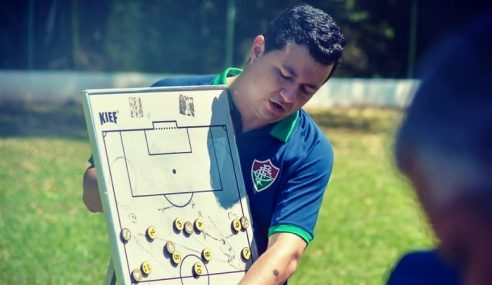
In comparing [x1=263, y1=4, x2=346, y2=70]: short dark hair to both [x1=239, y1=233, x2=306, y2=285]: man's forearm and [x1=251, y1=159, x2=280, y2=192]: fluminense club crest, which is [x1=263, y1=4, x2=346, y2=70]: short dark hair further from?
[x1=239, y1=233, x2=306, y2=285]: man's forearm

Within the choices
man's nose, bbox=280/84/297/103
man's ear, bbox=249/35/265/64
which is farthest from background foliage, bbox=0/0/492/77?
man's nose, bbox=280/84/297/103

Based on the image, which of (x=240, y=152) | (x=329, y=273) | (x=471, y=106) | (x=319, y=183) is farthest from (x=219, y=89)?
(x=329, y=273)

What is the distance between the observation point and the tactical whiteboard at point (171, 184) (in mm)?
3359

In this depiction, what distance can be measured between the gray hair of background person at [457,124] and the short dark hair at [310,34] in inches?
98.6

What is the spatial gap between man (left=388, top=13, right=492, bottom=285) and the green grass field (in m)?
5.30

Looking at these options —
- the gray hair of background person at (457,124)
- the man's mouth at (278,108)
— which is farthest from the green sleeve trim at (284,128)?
the gray hair of background person at (457,124)

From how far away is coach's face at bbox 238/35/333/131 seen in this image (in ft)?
11.7

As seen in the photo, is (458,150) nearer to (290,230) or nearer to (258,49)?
(290,230)

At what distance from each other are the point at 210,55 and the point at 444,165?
15634 mm

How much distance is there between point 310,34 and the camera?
3.60m

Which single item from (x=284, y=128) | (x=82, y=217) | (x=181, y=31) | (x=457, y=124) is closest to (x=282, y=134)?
(x=284, y=128)

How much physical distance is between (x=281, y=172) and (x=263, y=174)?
0.21 feet

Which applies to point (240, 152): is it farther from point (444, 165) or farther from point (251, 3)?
point (251, 3)

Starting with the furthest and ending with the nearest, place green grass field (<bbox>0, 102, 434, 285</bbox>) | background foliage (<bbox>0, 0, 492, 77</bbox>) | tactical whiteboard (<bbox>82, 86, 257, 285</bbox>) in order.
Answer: background foliage (<bbox>0, 0, 492, 77</bbox>), green grass field (<bbox>0, 102, 434, 285</bbox>), tactical whiteboard (<bbox>82, 86, 257, 285</bbox>)
